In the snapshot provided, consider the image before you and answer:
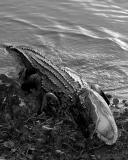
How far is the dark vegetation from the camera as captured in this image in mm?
5766

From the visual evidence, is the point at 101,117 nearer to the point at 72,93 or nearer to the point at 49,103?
the point at 72,93

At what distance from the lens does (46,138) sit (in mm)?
5996

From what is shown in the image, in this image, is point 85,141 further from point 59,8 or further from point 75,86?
point 59,8

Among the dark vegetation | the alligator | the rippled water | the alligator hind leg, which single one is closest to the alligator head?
the alligator

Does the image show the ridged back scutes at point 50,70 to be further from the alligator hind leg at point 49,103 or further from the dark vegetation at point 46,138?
the dark vegetation at point 46,138

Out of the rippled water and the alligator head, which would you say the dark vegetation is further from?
the rippled water

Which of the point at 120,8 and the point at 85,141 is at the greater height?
the point at 120,8

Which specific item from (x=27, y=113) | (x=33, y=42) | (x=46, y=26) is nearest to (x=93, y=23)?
(x=46, y=26)

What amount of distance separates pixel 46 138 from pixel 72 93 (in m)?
1.14

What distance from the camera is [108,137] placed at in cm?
588

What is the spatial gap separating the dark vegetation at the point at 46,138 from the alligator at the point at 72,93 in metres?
0.16

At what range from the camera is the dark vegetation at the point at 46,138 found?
577 cm

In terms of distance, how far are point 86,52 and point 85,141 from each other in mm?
4020

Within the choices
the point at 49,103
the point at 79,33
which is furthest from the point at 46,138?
the point at 79,33
